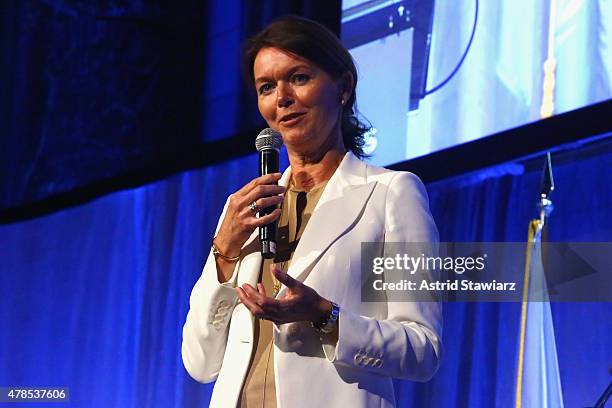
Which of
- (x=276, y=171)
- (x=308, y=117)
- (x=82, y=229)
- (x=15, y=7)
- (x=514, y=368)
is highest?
(x=15, y=7)

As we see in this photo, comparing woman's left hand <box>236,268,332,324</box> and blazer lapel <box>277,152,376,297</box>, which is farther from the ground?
blazer lapel <box>277,152,376,297</box>

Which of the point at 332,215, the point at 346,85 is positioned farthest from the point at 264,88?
the point at 332,215

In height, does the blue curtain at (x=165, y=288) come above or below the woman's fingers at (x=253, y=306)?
above

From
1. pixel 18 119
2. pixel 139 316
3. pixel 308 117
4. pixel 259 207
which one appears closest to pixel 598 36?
pixel 308 117

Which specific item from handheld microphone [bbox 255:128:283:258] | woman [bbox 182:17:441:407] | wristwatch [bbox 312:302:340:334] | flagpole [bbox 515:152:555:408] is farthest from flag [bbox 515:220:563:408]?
wristwatch [bbox 312:302:340:334]

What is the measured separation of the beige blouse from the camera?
65.4 inches

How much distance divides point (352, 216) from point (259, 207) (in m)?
0.19

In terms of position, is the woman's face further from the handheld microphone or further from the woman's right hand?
the woman's right hand

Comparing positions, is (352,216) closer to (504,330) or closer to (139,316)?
(504,330)

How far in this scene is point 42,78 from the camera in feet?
14.3

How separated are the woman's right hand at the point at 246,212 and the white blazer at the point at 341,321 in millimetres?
59

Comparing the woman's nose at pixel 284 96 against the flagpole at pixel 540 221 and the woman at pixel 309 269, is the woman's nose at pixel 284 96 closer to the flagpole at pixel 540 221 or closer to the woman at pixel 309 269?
the woman at pixel 309 269

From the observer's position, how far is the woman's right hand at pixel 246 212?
5.49 ft

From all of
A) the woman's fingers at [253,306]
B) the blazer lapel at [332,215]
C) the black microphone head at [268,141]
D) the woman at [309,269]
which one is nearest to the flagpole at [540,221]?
the woman at [309,269]
